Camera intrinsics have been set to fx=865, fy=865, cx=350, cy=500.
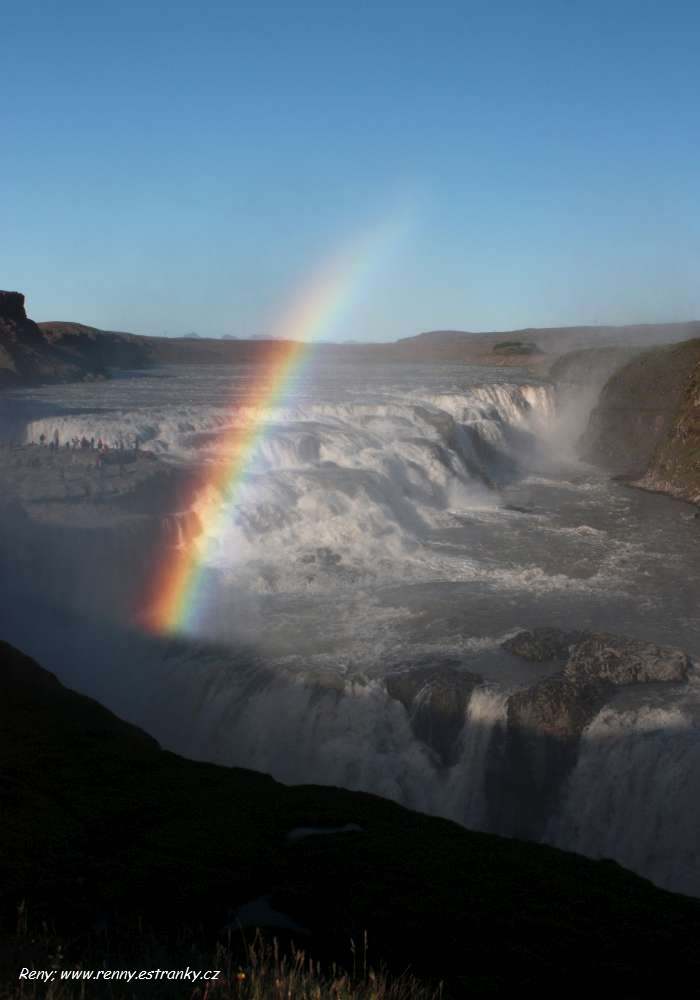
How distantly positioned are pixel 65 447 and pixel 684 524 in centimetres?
1836

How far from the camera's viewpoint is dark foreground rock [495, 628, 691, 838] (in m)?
12.1

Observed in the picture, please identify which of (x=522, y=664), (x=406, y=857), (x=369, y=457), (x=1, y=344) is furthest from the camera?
(x=1, y=344)

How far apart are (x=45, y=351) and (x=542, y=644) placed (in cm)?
5587

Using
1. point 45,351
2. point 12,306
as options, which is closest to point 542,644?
point 45,351

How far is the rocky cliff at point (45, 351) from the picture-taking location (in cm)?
5447

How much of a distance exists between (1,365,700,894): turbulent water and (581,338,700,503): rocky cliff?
1.76m

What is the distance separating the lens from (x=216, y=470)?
78.9 feet

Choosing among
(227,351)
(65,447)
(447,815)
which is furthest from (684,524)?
(227,351)

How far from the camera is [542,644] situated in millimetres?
14766

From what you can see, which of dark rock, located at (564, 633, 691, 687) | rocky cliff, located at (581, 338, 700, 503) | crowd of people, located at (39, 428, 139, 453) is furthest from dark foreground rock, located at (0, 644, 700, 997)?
rocky cliff, located at (581, 338, 700, 503)

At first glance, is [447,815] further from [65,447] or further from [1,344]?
[1,344]

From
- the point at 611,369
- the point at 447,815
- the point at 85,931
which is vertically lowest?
the point at 447,815

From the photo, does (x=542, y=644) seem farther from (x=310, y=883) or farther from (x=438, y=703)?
(x=310, y=883)

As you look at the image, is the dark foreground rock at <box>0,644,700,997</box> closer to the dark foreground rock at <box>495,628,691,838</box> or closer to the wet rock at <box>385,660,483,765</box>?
the dark foreground rock at <box>495,628,691,838</box>
